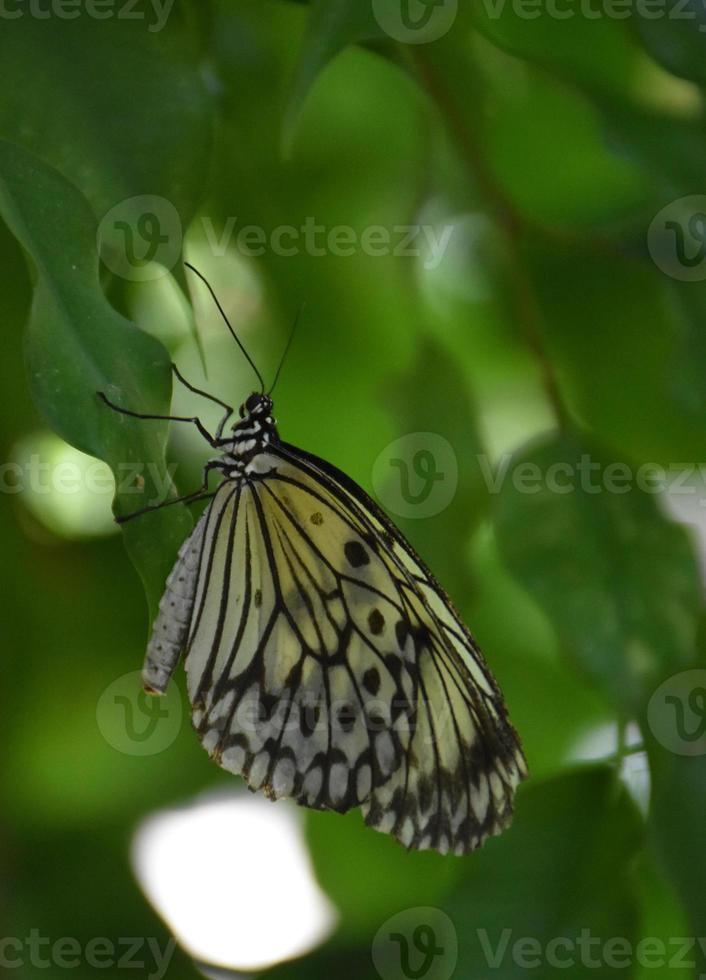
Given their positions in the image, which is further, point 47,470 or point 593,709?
point 593,709

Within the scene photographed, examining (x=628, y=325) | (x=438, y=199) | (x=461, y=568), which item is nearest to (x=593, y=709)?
(x=461, y=568)

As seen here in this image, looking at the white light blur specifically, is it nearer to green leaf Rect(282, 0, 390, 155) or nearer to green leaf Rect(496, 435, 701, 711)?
green leaf Rect(496, 435, 701, 711)

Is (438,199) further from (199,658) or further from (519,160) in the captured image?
(199,658)

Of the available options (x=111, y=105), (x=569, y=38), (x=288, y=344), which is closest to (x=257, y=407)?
(x=288, y=344)

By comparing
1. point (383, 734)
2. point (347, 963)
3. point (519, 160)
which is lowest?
point (347, 963)

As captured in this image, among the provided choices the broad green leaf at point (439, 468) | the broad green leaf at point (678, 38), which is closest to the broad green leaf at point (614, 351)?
the broad green leaf at point (439, 468)

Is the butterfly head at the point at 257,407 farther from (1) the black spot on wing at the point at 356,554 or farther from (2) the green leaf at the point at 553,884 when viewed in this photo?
(2) the green leaf at the point at 553,884
